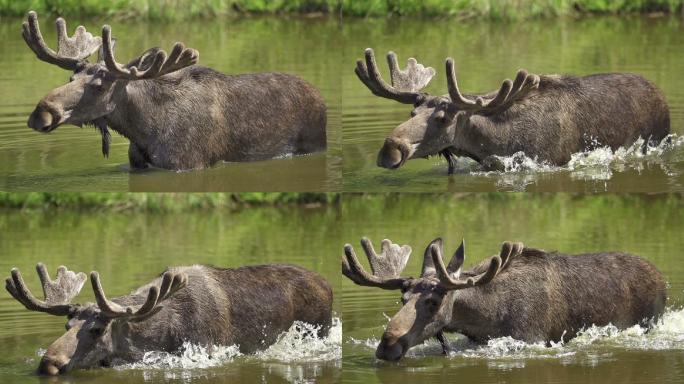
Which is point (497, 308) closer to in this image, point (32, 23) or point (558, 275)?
point (558, 275)

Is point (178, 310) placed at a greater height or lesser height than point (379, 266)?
lesser

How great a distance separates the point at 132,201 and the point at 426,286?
6.20 m

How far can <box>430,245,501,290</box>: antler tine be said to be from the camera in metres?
14.5

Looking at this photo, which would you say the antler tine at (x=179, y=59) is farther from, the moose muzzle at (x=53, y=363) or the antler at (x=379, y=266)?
the moose muzzle at (x=53, y=363)

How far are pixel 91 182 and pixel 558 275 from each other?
10.7 ft

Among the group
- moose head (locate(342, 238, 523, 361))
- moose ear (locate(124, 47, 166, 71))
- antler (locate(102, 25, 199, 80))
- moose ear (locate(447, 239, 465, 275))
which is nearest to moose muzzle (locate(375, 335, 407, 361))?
moose head (locate(342, 238, 523, 361))

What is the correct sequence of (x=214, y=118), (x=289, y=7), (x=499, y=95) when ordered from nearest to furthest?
1. (x=499, y=95)
2. (x=214, y=118)
3. (x=289, y=7)

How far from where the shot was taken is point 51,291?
49.6 feet

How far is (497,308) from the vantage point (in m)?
15.0

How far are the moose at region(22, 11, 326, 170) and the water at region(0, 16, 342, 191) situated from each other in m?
0.12

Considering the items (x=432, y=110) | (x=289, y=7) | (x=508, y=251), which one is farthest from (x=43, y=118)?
(x=289, y=7)

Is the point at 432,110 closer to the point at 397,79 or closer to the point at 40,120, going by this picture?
the point at 397,79

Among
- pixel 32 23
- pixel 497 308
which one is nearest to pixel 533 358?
pixel 497 308

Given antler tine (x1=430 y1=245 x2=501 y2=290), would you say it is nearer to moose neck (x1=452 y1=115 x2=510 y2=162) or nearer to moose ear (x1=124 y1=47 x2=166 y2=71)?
moose neck (x1=452 y1=115 x2=510 y2=162)
